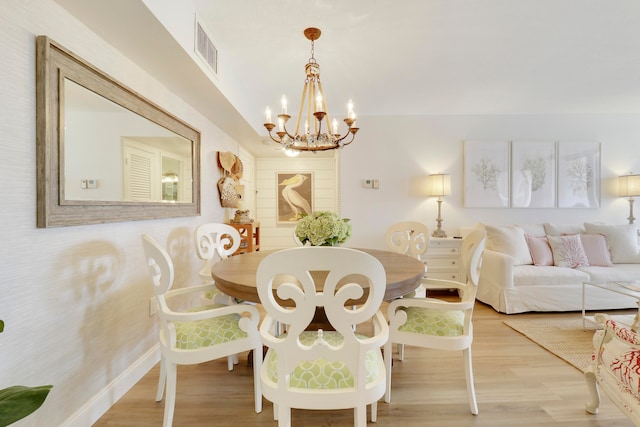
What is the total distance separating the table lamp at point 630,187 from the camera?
12.0 feet

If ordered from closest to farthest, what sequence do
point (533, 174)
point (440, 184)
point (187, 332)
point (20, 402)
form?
point (20, 402) → point (187, 332) → point (440, 184) → point (533, 174)

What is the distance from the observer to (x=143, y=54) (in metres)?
1.70

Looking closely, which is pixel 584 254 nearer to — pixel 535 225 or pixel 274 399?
pixel 535 225

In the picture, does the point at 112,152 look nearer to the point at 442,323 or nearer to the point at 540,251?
the point at 442,323

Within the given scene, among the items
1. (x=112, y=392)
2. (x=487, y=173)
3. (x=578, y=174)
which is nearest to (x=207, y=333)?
(x=112, y=392)

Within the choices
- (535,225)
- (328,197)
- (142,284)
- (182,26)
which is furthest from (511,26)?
→ (328,197)

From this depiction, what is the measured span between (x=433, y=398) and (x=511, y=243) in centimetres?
230

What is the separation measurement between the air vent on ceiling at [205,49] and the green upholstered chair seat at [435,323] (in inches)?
84.2

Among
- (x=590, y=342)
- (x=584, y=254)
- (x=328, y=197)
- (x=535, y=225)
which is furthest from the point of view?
(x=328, y=197)

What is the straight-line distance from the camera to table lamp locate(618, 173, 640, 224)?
12.0ft

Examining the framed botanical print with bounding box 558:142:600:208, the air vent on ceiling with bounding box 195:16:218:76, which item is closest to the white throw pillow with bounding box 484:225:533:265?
the framed botanical print with bounding box 558:142:600:208

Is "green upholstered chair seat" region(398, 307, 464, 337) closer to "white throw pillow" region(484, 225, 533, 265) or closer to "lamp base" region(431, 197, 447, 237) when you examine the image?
"white throw pillow" region(484, 225, 533, 265)

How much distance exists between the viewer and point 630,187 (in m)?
3.69

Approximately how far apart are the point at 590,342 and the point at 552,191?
2298 mm
